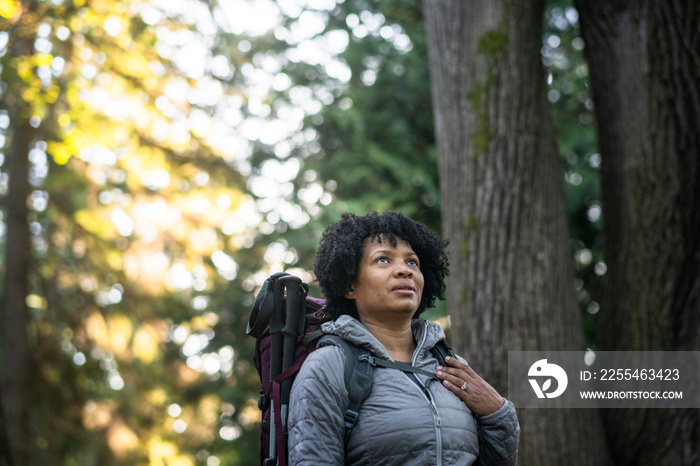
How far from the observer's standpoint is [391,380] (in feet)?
8.47

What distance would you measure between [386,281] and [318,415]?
2.08 feet

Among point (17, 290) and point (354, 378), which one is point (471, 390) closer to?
point (354, 378)

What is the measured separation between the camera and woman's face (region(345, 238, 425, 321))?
9.02ft

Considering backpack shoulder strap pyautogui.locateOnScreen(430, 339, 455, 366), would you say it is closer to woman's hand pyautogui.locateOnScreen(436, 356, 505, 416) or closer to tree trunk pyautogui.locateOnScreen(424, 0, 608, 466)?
woman's hand pyautogui.locateOnScreen(436, 356, 505, 416)

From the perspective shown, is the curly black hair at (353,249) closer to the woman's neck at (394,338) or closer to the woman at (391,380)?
the woman at (391,380)

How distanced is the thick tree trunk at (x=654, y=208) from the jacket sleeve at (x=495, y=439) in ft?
7.10

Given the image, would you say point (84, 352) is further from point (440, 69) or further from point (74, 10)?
point (440, 69)

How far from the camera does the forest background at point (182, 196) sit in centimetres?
945

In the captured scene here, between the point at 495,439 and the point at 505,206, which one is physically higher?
the point at 505,206

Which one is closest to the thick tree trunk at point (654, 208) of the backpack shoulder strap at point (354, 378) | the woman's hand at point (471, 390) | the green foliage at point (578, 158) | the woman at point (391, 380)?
the woman at point (391, 380)

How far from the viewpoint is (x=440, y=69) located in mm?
5082

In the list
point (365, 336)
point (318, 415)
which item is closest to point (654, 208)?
point (365, 336)

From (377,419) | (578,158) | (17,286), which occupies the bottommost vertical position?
(377,419)

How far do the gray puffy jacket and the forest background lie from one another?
5.68 metres
